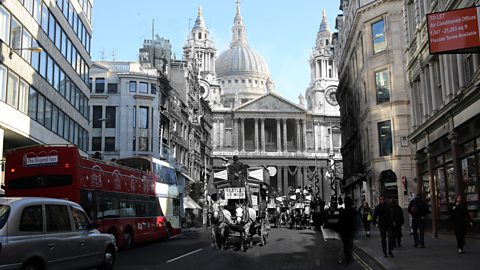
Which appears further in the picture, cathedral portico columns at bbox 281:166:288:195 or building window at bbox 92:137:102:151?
cathedral portico columns at bbox 281:166:288:195

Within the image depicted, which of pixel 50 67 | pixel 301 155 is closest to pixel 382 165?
pixel 50 67

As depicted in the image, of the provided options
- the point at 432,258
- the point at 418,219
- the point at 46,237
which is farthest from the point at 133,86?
the point at 46,237

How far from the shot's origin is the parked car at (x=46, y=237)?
30.7ft

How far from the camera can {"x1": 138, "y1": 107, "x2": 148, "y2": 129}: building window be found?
5569 centimetres

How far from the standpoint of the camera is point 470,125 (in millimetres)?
19328

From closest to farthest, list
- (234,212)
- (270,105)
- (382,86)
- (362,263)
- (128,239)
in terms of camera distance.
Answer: (362,263) → (234,212) → (128,239) → (382,86) → (270,105)

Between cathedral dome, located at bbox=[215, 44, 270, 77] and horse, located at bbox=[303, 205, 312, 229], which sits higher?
cathedral dome, located at bbox=[215, 44, 270, 77]

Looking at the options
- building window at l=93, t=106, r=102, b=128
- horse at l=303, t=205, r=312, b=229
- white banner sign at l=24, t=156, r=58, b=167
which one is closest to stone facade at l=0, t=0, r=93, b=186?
white banner sign at l=24, t=156, r=58, b=167

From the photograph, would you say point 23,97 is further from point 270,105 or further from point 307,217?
point 270,105

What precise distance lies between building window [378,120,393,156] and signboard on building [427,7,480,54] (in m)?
24.4

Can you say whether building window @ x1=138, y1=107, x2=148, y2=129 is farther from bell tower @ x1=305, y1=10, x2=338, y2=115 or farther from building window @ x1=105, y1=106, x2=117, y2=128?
bell tower @ x1=305, y1=10, x2=338, y2=115

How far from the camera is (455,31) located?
543 inches

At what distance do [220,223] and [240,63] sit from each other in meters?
141

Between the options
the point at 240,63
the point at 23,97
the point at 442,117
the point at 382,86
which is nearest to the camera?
the point at 442,117
